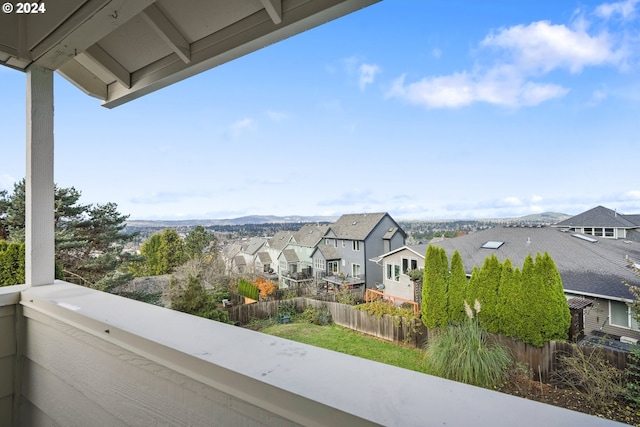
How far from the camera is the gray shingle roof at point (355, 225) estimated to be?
2627 mm

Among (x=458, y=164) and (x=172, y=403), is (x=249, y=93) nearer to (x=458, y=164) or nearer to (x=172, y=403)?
(x=458, y=164)

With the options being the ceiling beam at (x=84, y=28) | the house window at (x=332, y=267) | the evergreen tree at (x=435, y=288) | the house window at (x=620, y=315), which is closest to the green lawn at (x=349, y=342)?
the evergreen tree at (x=435, y=288)

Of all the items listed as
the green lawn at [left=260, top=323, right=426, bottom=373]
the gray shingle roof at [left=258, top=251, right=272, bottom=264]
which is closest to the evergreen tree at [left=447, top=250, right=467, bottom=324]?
the green lawn at [left=260, top=323, right=426, bottom=373]

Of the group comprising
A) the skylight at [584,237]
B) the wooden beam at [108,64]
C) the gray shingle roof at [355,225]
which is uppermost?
the wooden beam at [108,64]

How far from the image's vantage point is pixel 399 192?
2.35 metres

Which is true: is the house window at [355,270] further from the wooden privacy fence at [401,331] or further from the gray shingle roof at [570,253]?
the gray shingle roof at [570,253]

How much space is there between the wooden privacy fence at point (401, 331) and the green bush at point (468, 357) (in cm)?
11

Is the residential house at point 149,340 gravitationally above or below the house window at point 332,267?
above

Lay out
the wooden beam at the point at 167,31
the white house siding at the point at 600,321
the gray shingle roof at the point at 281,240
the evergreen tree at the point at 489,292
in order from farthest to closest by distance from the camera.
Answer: the gray shingle roof at the point at 281,240 < the evergreen tree at the point at 489,292 < the white house siding at the point at 600,321 < the wooden beam at the point at 167,31

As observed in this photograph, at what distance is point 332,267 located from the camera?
305 centimetres

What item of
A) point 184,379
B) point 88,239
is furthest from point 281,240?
point 184,379

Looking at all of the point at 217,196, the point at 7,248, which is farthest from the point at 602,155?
the point at 7,248

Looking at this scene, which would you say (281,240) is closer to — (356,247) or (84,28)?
(356,247)

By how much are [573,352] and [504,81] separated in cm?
166
